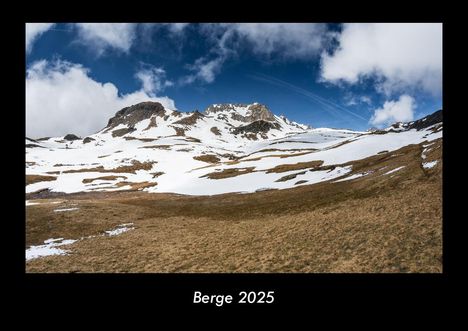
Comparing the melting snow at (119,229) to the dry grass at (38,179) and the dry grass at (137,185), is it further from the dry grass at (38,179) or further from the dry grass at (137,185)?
the dry grass at (38,179)

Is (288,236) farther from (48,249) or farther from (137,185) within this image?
(137,185)

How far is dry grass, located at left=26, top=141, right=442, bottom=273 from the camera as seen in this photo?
13.5 m

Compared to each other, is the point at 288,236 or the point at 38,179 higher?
the point at 38,179

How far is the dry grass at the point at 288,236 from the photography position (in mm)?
13477

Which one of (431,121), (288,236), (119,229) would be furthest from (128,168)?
(431,121)

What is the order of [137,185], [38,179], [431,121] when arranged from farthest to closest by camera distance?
[431,121] < [38,179] < [137,185]

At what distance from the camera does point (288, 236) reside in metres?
19.2

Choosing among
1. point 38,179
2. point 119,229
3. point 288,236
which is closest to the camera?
point 288,236

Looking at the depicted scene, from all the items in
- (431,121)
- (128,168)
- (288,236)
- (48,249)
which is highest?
(431,121)

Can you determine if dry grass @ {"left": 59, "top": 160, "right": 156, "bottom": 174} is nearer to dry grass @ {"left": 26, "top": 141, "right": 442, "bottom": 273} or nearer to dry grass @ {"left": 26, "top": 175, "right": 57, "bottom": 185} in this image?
dry grass @ {"left": 26, "top": 175, "right": 57, "bottom": 185}
